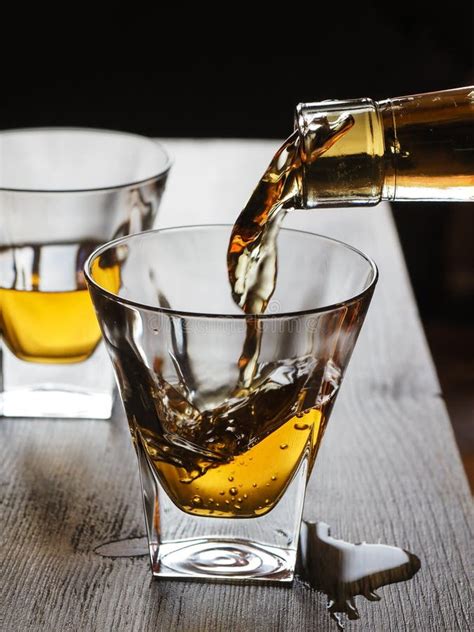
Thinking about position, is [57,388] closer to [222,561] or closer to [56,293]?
[56,293]

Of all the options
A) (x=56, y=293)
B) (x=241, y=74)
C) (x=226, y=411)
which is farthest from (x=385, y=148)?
(x=241, y=74)

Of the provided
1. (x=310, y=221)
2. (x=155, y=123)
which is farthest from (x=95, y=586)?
(x=155, y=123)

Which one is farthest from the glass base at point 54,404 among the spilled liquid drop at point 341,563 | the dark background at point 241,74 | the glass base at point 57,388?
the dark background at point 241,74

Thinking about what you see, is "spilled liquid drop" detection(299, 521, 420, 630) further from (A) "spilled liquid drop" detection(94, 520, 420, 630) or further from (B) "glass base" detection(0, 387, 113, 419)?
(B) "glass base" detection(0, 387, 113, 419)

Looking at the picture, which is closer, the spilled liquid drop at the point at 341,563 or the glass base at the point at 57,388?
the spilled liquid drop at the point at 341,563

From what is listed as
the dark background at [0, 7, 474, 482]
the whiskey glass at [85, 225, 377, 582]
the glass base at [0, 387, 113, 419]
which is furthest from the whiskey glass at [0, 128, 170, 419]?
the dark background at [0, 7, 474, 482]

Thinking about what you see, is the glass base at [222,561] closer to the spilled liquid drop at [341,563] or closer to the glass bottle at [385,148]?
the spilled liquid drop at [341,563]

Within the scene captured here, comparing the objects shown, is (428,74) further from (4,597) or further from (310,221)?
(4,597)
